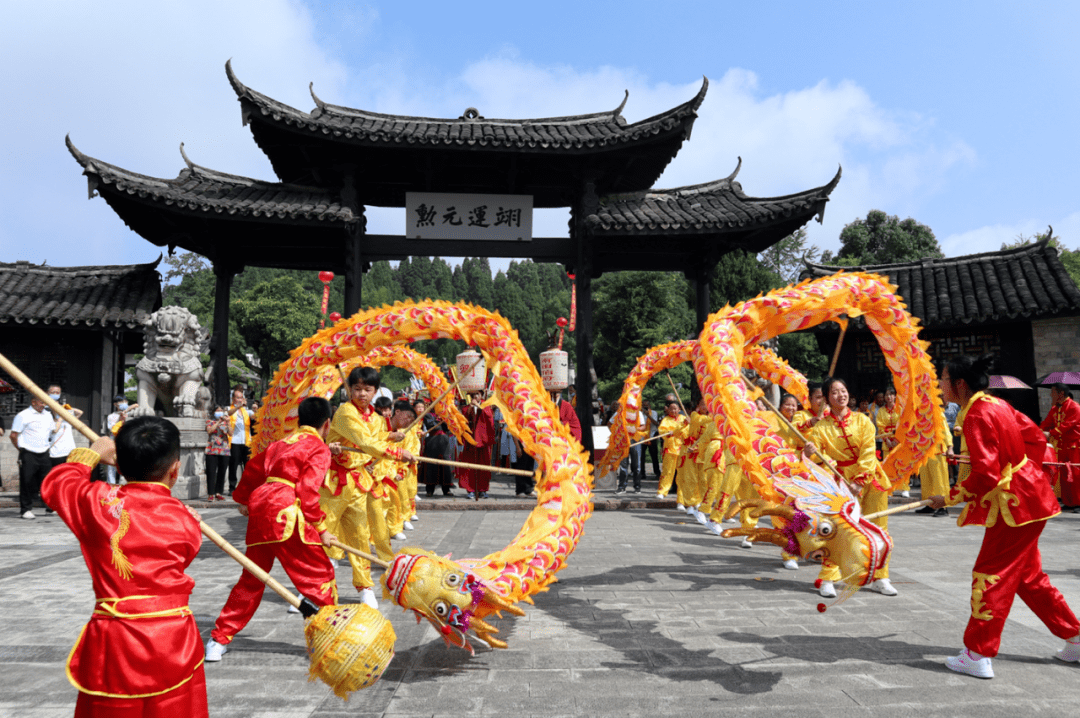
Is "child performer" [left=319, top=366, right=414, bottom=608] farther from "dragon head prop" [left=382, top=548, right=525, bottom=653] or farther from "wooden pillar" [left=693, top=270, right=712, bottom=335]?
"wooden pillar" [left=693, top=270, right=712, bottom=335]

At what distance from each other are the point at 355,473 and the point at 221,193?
9.71 meters

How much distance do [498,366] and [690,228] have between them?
340 inches

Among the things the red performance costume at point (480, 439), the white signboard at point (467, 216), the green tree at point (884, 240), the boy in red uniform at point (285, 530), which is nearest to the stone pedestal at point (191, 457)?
the red performance costume at point (480, 439)

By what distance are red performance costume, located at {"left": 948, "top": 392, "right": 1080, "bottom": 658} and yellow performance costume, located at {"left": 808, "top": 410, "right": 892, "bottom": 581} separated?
198cm

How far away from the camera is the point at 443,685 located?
3531 millimetres

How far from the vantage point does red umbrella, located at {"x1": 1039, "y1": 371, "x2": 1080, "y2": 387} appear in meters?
11.2

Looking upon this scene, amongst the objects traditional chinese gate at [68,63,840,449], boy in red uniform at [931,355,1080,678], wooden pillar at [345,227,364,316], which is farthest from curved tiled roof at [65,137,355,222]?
boy in red uniform at [931,355,1080,678]

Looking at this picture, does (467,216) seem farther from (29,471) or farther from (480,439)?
(29,471)

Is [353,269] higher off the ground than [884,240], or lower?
lower

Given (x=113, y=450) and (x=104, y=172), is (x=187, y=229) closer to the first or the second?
(x=104, y=172)

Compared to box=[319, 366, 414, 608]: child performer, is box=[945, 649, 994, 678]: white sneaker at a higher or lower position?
lower

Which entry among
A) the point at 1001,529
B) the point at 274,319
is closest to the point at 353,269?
the point at 1001,529

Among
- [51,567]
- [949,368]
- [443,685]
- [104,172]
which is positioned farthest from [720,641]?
[104,172]

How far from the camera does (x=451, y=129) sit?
13.6m
